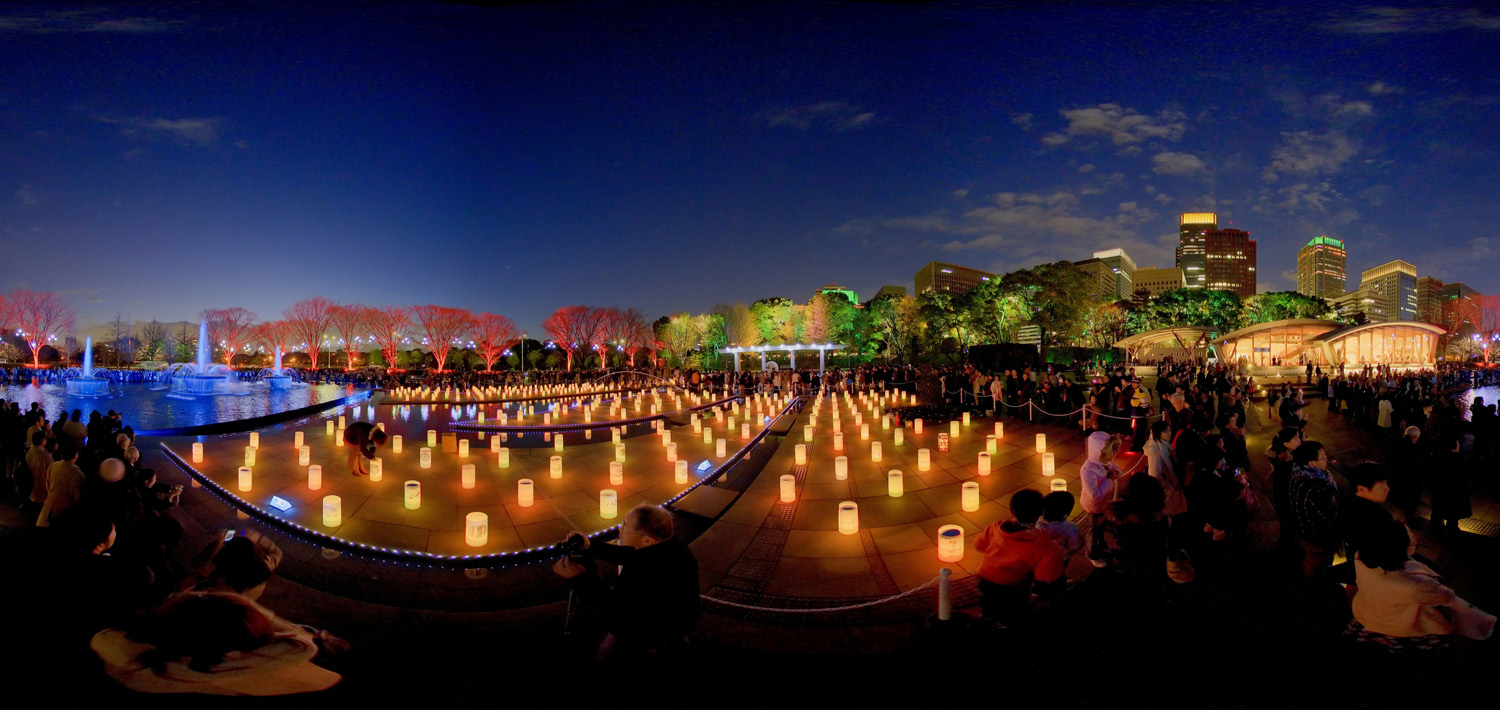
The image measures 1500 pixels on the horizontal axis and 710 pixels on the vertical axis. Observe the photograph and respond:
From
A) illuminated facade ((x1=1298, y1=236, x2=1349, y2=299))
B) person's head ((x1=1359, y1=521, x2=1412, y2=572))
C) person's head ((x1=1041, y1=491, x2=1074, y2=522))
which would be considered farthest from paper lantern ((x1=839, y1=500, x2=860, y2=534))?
illuminated facade ((x1=1298, y1=236, x2=1349, y2=299))

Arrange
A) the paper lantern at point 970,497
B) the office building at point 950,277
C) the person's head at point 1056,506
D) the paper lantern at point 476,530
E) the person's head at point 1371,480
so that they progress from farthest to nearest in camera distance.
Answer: the office building at point 950,277 → the paper lantern at point 970,497 → the paper lantern at point 476,530 → the person's head at point 1056,506 → the person's head at point 1371,480

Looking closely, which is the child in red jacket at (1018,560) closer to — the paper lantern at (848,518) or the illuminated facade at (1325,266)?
the paper lantern at (848,518)

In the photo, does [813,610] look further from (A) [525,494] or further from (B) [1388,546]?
(A) [525,494]

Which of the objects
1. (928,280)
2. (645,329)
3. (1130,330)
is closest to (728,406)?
(645,329)

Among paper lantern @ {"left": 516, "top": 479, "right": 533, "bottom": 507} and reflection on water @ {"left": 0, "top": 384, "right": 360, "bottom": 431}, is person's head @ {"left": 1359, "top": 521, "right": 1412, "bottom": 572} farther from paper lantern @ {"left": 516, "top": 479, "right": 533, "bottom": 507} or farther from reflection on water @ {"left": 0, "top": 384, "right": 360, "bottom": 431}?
reflection on water @ {"left": 0, "top": 384, "right": 360, "bottom": 431}

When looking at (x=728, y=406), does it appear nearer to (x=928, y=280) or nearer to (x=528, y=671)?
(x=528, y=671)

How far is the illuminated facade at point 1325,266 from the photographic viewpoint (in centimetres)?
15600

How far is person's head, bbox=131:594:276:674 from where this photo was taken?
2525 mm

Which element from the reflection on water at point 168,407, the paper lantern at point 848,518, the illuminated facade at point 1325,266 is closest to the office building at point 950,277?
the illuminated facade at point 1325,266

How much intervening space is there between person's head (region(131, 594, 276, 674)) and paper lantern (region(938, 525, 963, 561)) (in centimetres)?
541

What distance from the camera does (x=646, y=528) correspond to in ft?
9.76

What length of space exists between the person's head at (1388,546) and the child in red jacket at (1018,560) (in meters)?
1.69

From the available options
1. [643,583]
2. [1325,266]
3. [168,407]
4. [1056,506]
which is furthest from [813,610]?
[1325,266]

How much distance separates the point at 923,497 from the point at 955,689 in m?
4.84
